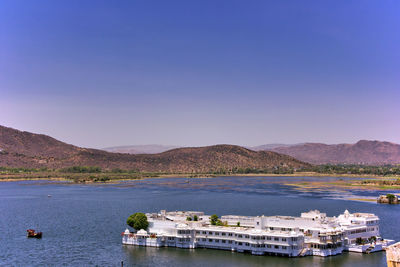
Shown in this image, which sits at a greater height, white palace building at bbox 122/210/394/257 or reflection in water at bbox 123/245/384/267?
white palace building at bbox 122/210/394/257

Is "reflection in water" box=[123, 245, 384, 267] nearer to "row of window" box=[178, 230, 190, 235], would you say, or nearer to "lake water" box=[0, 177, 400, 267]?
"lake water" box=[0, 177, 400, 267]

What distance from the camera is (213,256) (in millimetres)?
65375

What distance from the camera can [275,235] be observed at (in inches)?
2525

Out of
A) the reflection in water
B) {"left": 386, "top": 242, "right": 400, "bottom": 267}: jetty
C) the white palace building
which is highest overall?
{"left": 386, "top": 242, "right": 400, "bottom": 267}: jetty

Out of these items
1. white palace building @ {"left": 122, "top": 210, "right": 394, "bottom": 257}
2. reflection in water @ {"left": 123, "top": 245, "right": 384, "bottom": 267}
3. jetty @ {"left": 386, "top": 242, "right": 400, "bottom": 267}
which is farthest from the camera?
white palace building @ {"left": 122, "top": 210, "right": 394, "bottom": 257}

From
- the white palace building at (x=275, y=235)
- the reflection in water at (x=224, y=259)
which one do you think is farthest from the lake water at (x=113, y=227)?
the white palace building at (x=275, y=235)

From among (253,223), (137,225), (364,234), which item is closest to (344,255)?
(364,234)

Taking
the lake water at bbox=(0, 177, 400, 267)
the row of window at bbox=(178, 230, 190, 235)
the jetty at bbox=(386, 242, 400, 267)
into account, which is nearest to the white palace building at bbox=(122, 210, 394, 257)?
the row of window at bbox=(178, 230, 190, 235)

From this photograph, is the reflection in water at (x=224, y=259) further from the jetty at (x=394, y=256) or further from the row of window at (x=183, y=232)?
the jetty at (x=394, y=256)

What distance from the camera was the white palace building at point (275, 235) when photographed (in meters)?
64.4

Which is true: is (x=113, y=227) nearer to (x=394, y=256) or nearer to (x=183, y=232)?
(x=183, y=232)

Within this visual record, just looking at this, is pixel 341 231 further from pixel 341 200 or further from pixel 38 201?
pixel 38 201

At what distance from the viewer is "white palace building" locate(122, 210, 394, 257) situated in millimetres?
64438

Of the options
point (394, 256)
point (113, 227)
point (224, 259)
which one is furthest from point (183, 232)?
point (394, 256)
